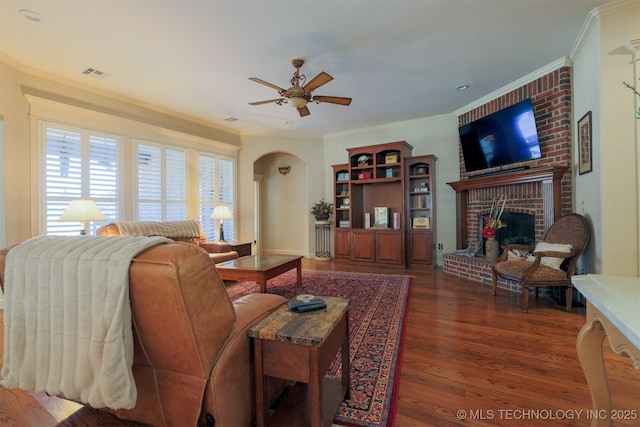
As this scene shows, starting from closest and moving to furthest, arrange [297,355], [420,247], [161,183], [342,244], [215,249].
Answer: [297,355]
[215,249]
[161,183]
[420,247]
[342,244]

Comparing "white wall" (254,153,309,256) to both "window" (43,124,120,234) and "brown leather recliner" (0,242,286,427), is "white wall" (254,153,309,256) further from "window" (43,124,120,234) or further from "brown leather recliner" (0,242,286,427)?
"brown leather recliner" (0,242,286,427)

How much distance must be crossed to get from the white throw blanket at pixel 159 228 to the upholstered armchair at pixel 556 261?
4.37 m

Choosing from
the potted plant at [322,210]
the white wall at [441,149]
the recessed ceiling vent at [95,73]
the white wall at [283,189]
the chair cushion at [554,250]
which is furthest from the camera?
the white wall at [283,189]

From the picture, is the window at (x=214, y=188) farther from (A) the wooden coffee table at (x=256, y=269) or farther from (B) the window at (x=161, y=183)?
(A) the wooden coffee table at (x=256, y=269)

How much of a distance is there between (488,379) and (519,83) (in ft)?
12.9

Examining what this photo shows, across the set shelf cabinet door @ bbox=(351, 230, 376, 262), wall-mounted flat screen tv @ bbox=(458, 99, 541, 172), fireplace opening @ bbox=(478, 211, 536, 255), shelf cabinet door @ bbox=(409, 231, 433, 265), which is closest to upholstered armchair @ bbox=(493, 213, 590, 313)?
fireplace opening @ bbox=(478, 211, 536, 255)

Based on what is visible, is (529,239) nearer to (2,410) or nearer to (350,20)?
(350,20)

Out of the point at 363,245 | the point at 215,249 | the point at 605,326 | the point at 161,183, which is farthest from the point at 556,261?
the point at 161,183

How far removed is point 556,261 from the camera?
3064mm

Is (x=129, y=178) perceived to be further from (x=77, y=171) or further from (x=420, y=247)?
(x=420, y=247)

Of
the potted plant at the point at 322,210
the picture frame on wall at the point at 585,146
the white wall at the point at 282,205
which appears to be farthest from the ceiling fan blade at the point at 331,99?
the white wall at the point at 282,205

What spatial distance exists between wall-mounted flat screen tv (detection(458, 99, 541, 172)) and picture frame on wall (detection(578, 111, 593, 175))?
543 mm

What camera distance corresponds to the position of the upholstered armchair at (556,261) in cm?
287

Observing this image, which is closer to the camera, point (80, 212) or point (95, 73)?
point (80, 212)
